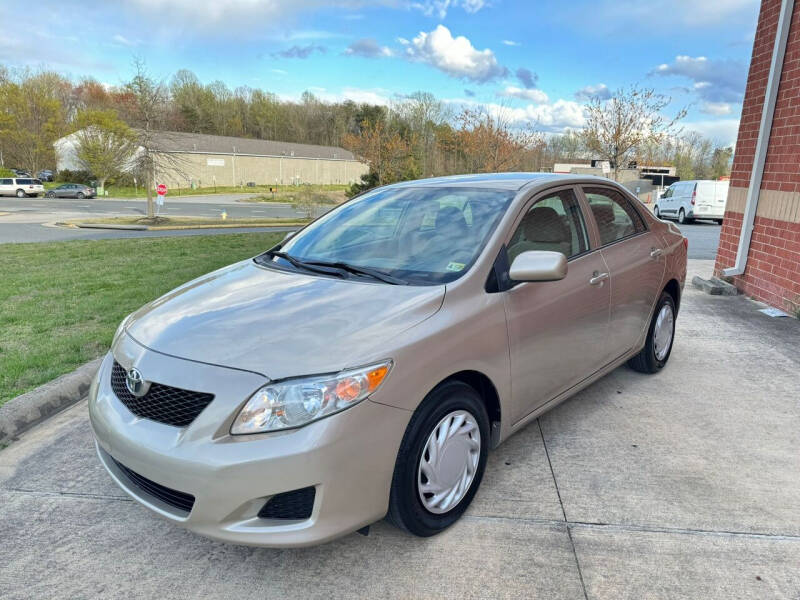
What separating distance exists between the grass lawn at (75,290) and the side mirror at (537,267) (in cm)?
356

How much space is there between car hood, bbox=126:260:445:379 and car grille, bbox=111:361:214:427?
5.8 inches

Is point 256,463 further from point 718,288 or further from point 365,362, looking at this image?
point 718,288

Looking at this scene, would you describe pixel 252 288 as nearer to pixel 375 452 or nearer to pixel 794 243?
pixel 375 452

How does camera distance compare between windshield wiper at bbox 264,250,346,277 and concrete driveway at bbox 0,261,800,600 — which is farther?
windshield wiper at bbox 264,250,346,277

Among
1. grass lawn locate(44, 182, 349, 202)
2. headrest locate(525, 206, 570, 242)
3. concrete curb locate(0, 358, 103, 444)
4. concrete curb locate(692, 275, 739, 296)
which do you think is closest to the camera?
headrest locate(525, 206, 570, 242)

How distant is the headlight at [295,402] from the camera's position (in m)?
1.97

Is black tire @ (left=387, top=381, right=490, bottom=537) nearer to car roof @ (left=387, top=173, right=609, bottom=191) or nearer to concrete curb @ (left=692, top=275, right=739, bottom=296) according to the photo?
car roof @ (left=387, top=173, right=609, bottom=191)

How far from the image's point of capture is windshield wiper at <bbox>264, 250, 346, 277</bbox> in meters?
2.89

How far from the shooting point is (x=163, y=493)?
7.11ft

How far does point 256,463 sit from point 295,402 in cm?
25

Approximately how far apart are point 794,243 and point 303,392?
261 inches

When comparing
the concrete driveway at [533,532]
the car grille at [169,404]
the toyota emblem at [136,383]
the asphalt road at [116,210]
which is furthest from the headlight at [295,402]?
the asphalt road at [116,210]

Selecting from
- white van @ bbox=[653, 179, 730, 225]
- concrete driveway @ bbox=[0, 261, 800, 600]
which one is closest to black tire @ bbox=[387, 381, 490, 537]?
concrete driveway @ bbox=[0, 261, 800, 600]

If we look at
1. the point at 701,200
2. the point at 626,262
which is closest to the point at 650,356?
the point at 626,262
